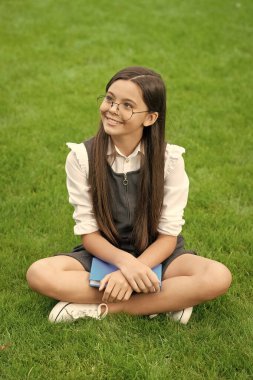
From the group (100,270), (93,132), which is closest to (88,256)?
(100,270)

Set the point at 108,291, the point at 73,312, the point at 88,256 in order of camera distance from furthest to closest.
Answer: the point at 88,256
the point at 73,312
the point at 108,291

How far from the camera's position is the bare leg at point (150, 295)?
2.80 meters

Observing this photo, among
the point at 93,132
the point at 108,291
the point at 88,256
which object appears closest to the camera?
the point at 108,291

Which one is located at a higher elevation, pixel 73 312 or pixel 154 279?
pixel 154 279

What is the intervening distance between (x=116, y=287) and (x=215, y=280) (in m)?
0.50

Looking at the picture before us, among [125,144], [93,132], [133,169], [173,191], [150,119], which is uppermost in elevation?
[150,119]

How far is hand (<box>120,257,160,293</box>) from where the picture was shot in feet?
8.95

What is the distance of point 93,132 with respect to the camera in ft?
16.3

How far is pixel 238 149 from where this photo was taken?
15.7 ft

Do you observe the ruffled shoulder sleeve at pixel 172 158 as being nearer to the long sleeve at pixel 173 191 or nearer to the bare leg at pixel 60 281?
the long sleeve at pixel 173 191

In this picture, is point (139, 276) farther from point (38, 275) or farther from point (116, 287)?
point (38, 275)

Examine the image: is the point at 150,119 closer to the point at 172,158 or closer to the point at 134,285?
the point at 172,158

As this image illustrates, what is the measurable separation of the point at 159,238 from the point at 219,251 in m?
0.68

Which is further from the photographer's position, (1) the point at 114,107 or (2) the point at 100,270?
(2) the point at 100,270
